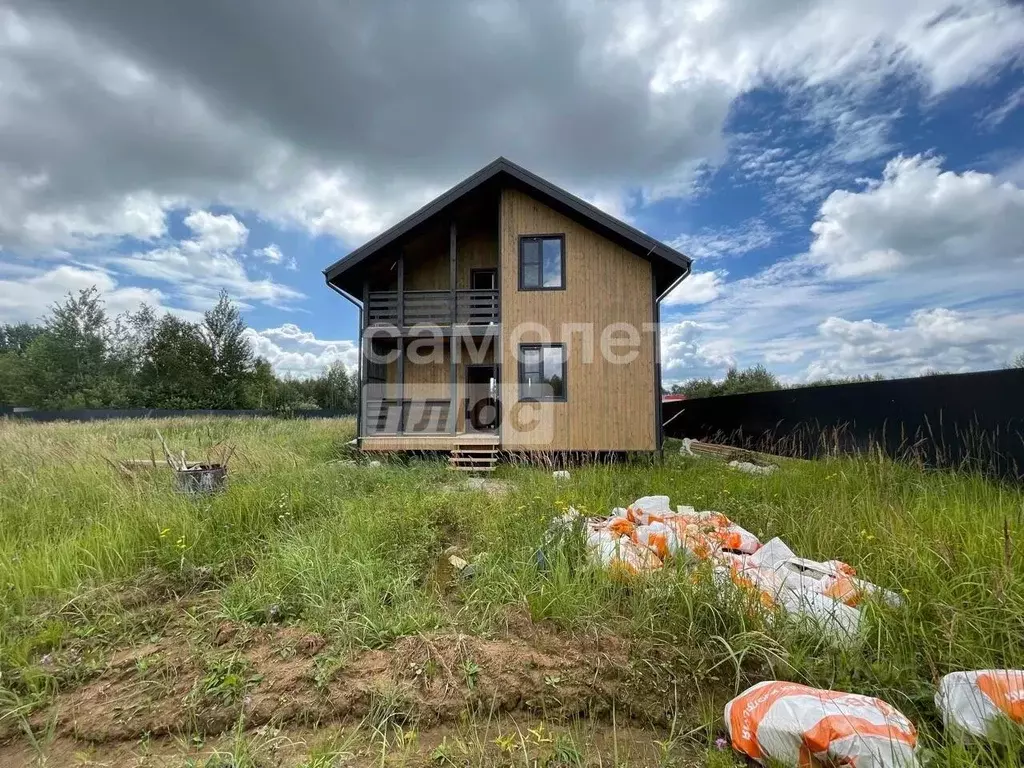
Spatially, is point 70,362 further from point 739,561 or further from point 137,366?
point 739,561

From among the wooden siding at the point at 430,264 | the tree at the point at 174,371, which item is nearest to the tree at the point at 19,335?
the tree at the point at 174,371

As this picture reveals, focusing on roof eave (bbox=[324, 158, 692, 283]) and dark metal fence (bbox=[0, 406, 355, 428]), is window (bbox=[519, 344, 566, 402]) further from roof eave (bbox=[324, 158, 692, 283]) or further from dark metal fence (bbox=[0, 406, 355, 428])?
dark metal fence (bbox=[0, 406, 355, 428])

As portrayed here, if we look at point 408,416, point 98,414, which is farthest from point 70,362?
point 408,416

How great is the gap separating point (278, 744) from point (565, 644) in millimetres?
1360

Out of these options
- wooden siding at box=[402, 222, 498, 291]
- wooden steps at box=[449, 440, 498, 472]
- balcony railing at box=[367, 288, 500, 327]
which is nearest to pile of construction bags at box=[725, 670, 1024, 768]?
wooden steps at box=[449, 440, 498, 472]

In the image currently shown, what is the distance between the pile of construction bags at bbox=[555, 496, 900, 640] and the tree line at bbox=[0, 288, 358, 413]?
31.5 meters

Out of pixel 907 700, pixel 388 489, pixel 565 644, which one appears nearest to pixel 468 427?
pixel 388 489

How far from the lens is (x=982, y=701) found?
1.67 m

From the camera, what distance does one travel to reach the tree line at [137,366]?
31.8 m

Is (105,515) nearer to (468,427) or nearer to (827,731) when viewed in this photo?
(827,731)

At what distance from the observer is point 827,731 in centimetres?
159

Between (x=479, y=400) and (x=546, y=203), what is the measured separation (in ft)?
17.6

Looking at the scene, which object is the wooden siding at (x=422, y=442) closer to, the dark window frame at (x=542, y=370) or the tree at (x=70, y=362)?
the dark window frame at (x=542, y=370)

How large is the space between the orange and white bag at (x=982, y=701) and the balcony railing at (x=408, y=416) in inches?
402
